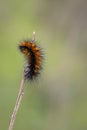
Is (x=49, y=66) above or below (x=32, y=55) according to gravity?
above

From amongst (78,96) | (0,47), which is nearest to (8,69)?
(0,47)

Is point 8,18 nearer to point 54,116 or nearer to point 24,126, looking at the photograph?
point 54,116

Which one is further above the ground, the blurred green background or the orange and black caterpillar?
the blurred green background

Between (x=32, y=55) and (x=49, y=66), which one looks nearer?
(x=32, y=55)

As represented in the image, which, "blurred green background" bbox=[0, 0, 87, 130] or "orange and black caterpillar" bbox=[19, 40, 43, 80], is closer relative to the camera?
"orange and black caterpillar" bbox=[19, 40, 43, 80]

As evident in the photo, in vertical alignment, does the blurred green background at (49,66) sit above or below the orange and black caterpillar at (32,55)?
above
